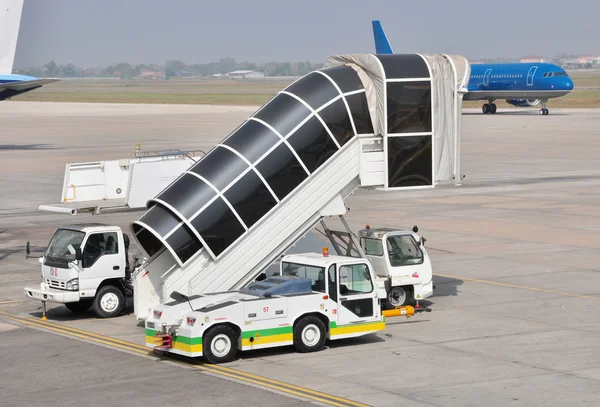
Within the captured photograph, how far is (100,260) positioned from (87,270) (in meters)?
0.45

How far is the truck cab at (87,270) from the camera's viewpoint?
82.9 ft

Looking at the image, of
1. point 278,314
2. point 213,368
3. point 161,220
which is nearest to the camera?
point 213,368

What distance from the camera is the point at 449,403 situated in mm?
17641

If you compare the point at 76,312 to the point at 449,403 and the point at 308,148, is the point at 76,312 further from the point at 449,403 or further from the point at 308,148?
the point at 449,403

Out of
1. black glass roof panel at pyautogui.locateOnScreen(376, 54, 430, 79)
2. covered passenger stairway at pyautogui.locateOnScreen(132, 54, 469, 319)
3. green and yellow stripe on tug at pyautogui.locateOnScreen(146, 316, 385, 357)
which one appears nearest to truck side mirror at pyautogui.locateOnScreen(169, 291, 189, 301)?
green and yellow stripe on tug at pyautogui.locateOnScreen(146, 316, 385, 357)

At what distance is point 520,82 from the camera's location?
4496 inches

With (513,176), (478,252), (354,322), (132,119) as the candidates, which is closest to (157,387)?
(354,322)

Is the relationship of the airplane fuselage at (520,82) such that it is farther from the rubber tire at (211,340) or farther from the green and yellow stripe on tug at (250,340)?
the rubber tire at (211,340)

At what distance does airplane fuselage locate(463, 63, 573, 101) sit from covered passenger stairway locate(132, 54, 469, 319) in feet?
288

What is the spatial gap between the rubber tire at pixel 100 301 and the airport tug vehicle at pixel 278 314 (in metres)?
4.42

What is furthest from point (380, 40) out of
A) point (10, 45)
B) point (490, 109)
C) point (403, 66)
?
point (403, 66)

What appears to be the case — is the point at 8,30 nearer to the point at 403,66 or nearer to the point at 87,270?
the point at 87,270

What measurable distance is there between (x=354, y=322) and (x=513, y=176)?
38.3m

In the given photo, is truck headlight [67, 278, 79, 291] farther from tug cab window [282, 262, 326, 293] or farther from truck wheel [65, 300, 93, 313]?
tug cab window [282, 262, 326, 293]
